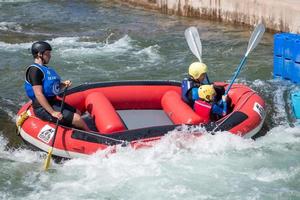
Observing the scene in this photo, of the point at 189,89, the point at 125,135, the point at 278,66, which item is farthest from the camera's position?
the point at 278,66

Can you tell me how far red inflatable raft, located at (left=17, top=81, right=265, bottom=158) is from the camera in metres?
6.56

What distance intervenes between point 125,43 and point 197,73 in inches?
242

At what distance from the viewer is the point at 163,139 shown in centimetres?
652

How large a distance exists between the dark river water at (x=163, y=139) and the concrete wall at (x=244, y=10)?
26 centimetres

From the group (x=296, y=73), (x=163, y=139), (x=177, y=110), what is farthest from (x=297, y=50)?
(x=163, y=139)

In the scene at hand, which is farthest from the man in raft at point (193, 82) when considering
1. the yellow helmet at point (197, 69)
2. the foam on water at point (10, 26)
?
the foam on water at point (10, 26)

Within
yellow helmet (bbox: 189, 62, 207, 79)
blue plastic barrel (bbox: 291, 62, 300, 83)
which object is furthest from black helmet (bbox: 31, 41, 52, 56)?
blue plastic barrel (bbox: 291, 62, 300, 83)

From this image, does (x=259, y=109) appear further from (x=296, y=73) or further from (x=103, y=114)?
(x=296, y=73)

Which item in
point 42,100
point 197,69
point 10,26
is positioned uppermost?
point 197,69

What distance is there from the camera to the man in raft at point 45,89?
6.70 metres

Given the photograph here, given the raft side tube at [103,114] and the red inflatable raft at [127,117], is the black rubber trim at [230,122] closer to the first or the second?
the red inflatable raft at [127,117]

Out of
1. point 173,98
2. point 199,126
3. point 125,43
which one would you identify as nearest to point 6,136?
point 173,98

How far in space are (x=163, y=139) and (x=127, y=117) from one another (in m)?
1.39

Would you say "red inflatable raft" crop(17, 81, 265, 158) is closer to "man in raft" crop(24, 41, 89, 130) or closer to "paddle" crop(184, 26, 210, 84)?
"man in raft" crop(24, 41, 89, 130)
